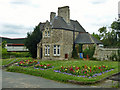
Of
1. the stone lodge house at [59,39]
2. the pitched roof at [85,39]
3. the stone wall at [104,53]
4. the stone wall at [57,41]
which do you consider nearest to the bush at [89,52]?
the stone wall at [104,53]

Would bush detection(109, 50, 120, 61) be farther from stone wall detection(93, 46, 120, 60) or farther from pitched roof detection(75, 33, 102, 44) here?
pitched roof detection(75, 33, 102, 44)

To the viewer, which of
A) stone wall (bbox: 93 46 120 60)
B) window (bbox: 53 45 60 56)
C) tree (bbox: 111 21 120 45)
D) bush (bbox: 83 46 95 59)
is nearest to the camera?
stone wall (bbox: 93 46 120 60)

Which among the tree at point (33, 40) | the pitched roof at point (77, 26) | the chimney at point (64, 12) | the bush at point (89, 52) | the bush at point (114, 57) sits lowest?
the bush at point (114, 57)

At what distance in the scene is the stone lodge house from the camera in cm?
3003

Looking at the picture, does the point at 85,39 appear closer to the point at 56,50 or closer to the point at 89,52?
the point at 89,52

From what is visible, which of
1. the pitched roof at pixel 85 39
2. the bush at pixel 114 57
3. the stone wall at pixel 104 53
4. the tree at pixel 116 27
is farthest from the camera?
the tree at pixel 116 27

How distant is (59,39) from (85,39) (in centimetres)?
713

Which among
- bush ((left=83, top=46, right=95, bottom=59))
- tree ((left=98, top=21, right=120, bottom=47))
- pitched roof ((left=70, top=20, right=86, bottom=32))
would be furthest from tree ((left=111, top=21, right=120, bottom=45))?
bush ((left=83, top=46, right=95, bottom=59))

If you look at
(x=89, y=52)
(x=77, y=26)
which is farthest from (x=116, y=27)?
(x=89, y=52)

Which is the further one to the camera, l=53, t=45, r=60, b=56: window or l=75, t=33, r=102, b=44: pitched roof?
l=75, t=33, r=102, b=44: pitched roof

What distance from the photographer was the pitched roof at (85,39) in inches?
1316

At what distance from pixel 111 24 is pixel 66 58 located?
2468 cm

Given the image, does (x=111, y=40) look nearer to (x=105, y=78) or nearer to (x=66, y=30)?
(x=66, y=30)

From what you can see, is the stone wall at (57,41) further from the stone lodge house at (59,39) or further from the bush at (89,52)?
the bush at (89,52)
